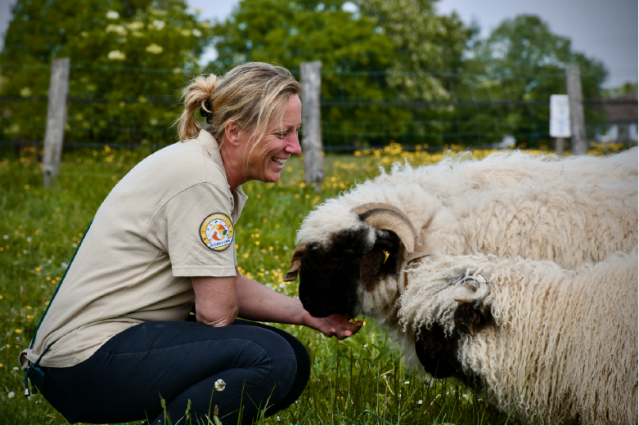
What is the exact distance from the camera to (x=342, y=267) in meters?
2.74

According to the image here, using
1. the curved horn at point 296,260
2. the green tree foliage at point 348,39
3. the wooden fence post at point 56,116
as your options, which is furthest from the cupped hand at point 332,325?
the green tree foliage at point 348,39

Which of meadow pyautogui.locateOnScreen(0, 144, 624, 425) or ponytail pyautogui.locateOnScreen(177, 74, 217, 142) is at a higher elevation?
ponytail pyautogui.locateOnScreen(177, 74, 217, 142)

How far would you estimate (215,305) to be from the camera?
93.8 inches

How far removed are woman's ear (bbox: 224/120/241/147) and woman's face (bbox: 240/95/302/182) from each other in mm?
25

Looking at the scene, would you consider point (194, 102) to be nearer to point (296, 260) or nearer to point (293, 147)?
point (293, 147)

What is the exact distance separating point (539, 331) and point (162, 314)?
1695 mm

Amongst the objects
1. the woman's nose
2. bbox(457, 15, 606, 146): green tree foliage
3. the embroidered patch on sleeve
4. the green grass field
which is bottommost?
the green grass field

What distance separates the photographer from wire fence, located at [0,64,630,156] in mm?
9750

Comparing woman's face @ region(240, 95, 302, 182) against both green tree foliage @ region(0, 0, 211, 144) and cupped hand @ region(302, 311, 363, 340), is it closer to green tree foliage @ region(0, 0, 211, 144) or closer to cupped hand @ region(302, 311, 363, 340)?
cupped hand @ region(302, 311, 363, 340)

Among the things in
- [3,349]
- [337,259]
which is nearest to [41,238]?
[3,349]

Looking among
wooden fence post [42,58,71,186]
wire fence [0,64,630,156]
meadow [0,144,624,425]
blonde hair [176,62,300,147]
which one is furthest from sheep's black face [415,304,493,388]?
wooden fence post [42,58,71,186]

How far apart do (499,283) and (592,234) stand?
60cm

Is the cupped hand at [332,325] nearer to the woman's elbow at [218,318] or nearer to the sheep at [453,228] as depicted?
the sheep at [453,228]

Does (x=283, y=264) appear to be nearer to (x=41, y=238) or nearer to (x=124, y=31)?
(x=41, y=238)
